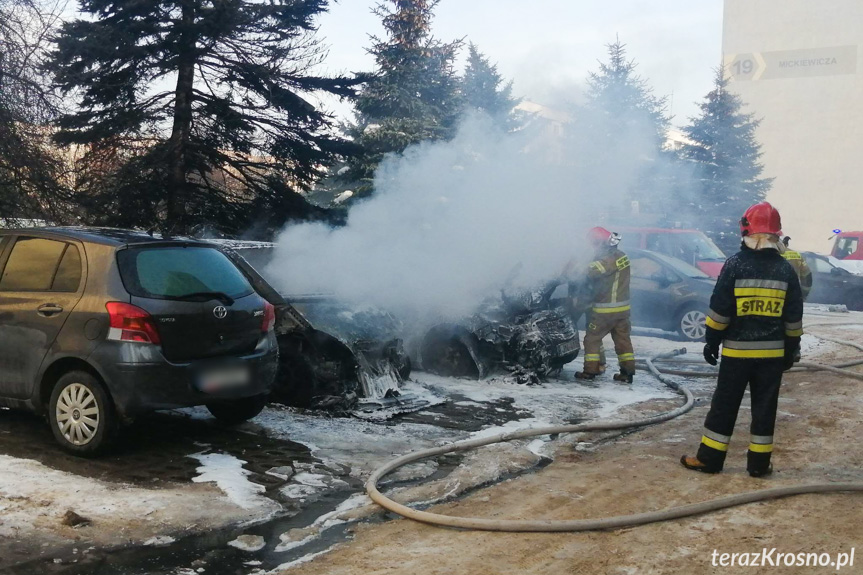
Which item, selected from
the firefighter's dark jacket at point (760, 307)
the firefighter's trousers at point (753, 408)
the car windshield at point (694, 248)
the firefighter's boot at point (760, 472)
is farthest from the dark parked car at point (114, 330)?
the car windshield at point (694, 248)

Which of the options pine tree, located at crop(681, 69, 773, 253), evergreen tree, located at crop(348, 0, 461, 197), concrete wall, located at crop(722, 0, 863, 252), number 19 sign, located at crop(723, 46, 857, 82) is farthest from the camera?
number 19 sign, located at crop(723, 46, 857, 82)

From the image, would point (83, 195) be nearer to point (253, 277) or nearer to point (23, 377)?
point (253, 277)

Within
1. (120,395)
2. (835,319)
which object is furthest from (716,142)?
(120,395)

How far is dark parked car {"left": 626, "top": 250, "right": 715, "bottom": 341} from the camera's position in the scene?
12156 millimetres

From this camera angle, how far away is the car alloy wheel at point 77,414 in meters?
5.08

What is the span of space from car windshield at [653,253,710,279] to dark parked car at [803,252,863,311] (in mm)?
8145

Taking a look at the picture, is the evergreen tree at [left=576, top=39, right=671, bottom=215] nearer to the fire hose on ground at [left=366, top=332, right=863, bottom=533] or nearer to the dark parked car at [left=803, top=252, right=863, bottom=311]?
the dark parked car at [left=803, top=252, right=863, bottom=311]

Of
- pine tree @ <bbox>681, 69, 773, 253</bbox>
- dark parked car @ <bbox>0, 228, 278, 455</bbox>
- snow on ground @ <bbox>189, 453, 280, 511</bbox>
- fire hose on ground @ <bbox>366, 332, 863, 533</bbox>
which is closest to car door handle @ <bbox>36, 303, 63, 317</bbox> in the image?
dark parked car @ <bbox>0, 228, 278, 455</bbox>

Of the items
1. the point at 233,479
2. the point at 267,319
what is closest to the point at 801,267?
the point at 267,319

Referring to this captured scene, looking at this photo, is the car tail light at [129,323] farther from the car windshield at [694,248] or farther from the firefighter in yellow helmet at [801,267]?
the car windshield at [694,248]

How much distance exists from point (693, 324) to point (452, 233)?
4.99 meters

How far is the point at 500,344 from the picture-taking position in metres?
8.62

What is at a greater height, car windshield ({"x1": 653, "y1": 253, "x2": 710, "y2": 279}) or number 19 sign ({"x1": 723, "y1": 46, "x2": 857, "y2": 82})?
number 19 sign ({"x1": 723, "y1": 46, "x2": 857, "y2": 82})

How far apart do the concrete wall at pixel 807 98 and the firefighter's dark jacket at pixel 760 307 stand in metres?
39.8
